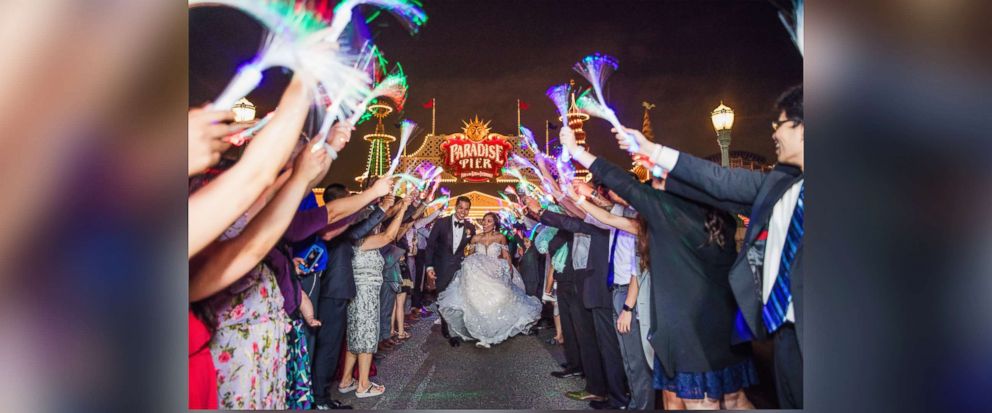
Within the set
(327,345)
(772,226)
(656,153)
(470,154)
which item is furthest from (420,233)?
(772,226)

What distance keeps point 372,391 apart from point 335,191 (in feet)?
3.53

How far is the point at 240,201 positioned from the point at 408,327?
1.07m

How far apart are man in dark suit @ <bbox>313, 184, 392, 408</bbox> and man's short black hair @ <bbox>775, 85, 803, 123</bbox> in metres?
2.03

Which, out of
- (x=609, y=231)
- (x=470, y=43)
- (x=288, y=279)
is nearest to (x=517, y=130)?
(x=470, y=43)

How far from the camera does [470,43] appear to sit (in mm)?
2904

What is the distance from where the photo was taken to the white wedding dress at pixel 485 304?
299 centimetres

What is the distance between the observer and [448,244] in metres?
3.00

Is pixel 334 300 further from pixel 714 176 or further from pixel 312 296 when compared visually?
pixel 714 176

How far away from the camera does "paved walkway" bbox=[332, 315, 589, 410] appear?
115 inches

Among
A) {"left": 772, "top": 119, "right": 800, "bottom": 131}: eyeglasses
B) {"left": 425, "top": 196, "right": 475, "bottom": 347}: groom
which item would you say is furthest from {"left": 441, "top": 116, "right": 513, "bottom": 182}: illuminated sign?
{"left": 772, "top": 119, "right": 800, "bottom": 131}: eyeglasses

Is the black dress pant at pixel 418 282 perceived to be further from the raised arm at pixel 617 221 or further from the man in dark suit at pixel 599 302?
the raised arm at pixel 617 221

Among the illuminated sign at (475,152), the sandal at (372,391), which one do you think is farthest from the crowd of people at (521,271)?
the illuminated sign at (475,152)

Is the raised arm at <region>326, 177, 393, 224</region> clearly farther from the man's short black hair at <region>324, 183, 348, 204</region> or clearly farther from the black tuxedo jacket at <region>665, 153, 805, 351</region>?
the black tuxedo jacket at <region>665, 153, 805, 351</region>
